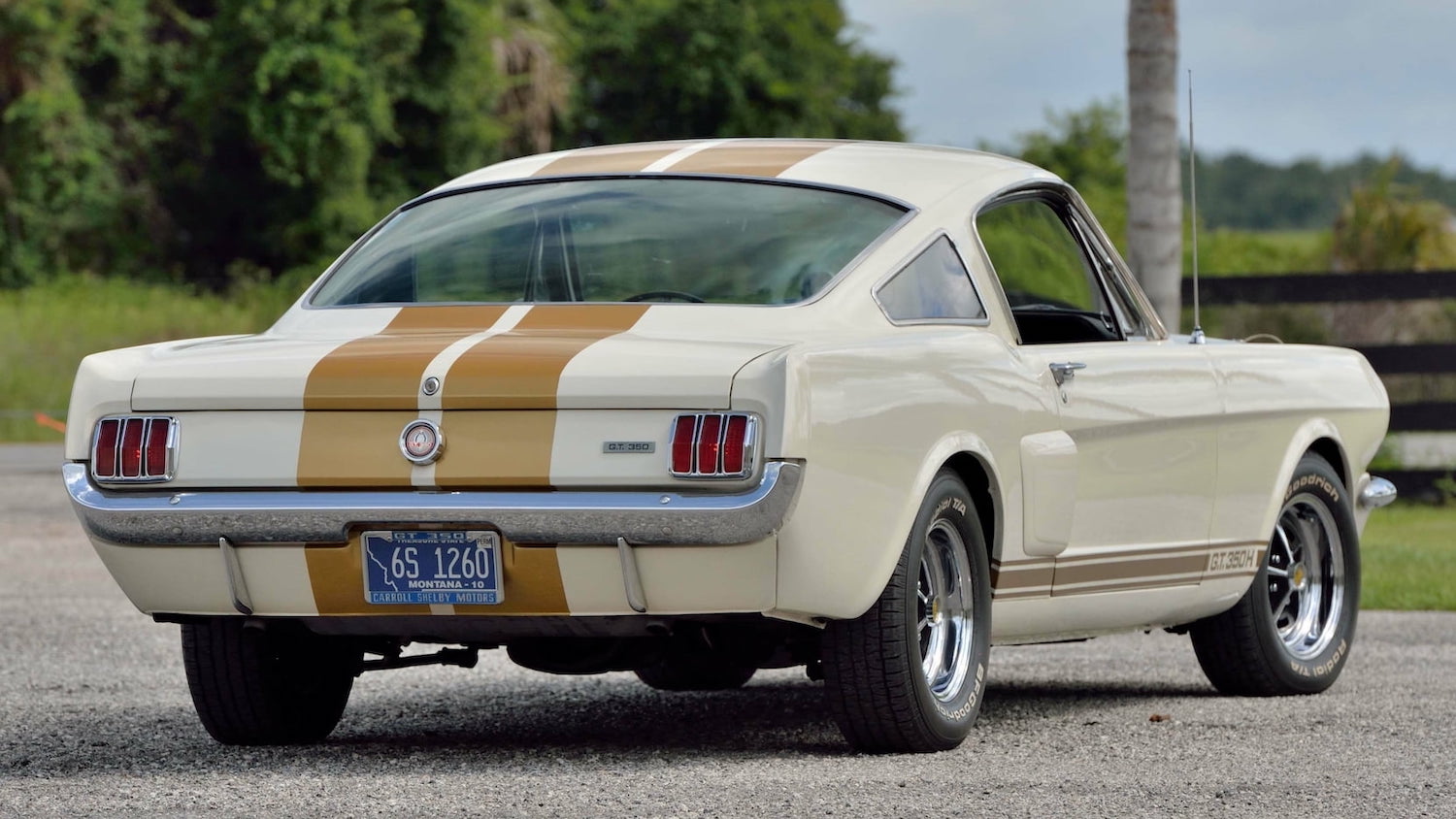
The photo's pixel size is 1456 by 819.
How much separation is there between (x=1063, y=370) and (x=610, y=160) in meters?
1.37

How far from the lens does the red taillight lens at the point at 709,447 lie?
4.96 metres

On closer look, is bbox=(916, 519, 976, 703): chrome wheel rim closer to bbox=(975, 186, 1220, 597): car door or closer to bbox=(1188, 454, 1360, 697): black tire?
bbox=(975, 186, 1220, 597): car door

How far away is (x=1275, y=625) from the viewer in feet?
24.3

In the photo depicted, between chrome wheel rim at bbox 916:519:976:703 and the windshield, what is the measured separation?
0.72m

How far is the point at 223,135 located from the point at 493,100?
4737 millimetres

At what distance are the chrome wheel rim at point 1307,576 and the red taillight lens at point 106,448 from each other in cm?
383

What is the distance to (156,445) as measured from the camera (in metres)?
5.33

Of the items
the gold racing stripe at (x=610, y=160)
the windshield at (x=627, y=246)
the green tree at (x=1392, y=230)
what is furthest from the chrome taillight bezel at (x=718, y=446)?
the green tree at (x=1392, y=230)

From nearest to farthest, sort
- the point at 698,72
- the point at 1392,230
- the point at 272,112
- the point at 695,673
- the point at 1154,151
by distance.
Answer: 1. the point at 695,673
2. the point at 1154,151
3. the point at 1392,230
4. the point at 272,112
5. the point at 698,72

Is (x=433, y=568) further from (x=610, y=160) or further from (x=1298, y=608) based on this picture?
(x=1298, y=608)

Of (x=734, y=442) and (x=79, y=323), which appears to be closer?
(x=734, y=442)

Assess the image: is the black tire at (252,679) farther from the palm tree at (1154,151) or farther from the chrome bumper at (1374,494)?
the palm tree at (1154,151)

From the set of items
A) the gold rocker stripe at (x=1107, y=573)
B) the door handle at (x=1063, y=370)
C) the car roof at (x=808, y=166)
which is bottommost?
the gold rocker stripe at (x=1107, y=573)

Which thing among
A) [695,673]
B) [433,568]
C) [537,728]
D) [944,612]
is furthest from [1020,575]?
[433,568]
